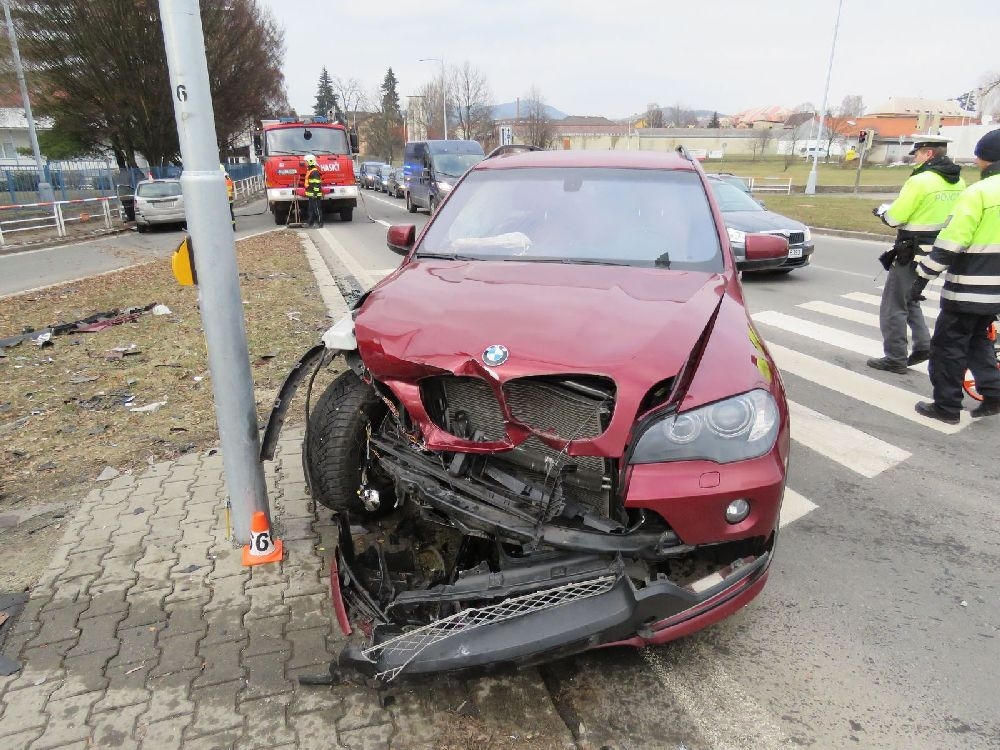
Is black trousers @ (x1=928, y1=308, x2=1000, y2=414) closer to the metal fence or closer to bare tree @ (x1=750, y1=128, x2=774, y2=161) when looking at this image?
the metal fence

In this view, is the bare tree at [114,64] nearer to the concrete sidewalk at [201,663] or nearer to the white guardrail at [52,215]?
the white guardrail at [52,215]

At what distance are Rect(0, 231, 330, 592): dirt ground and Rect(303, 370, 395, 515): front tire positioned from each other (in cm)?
146

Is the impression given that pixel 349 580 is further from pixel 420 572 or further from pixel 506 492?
pixel 506 492

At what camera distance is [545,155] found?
4770 millimetres

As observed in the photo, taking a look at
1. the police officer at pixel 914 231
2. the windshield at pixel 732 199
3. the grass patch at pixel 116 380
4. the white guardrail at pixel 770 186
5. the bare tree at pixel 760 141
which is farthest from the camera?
the bare tree at pixel 760 141

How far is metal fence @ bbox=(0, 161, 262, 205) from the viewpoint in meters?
24.1

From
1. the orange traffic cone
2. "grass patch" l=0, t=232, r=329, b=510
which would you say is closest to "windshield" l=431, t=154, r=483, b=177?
"grass patch" l=0, t=232, r=329, b=510

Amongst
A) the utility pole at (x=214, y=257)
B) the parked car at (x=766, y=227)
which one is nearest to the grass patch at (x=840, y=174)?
the parked car at (x=766, y=227)

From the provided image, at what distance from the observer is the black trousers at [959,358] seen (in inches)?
202

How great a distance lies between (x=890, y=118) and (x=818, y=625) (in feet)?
371

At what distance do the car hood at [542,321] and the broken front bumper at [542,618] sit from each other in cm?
70

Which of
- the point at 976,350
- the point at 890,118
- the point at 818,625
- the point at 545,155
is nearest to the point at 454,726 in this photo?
the point at 818,625

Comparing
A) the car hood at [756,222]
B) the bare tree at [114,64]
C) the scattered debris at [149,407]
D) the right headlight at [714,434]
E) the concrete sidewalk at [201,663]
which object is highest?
the bare tree at [114,64]

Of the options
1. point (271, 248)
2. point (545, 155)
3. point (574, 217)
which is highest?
point (545, 155)
